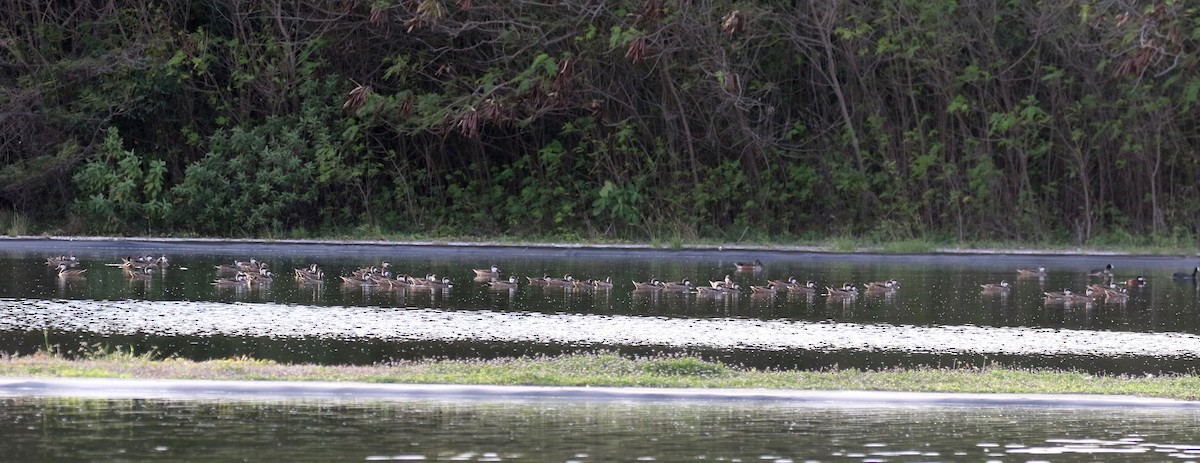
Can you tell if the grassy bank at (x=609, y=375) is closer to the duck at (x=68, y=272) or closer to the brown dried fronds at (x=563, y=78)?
the duck at (x=68, y=272)

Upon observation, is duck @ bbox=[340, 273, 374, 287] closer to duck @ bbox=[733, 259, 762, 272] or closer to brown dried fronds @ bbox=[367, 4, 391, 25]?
duck @ bbox=[733, 259, 762, 272]

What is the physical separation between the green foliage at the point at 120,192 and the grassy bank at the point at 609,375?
69.4 feet

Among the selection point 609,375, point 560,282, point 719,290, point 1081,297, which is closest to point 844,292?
point 719,290

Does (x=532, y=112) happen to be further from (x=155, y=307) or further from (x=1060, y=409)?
(x=1060, y=409)

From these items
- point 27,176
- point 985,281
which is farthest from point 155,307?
point 27,176

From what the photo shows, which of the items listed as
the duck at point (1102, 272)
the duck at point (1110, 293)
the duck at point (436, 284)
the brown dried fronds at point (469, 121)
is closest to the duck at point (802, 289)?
the duck at point (1110, 293)

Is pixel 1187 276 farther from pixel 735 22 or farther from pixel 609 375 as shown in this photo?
pixel 609 375

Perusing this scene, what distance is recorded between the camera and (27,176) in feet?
115

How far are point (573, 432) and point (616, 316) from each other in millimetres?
9706

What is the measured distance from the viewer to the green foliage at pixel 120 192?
3447 centimetres

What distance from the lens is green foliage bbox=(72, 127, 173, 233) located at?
113ft

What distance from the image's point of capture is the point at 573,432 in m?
10.6

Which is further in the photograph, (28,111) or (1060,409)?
(28,111)

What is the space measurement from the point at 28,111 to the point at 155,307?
17209 mm
